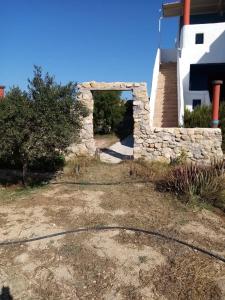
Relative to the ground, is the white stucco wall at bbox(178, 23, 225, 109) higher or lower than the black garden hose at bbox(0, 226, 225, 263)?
higher

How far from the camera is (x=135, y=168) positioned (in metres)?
10.4

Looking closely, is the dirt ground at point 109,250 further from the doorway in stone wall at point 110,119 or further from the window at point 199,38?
the window at point 199,38

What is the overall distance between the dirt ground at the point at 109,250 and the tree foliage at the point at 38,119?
1.28 m

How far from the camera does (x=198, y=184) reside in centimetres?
767

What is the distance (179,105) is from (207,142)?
3643 millimetres

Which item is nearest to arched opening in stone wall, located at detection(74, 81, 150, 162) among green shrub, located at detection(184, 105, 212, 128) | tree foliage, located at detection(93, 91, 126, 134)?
green shrub, located at detection(184, 105, 212, 128)

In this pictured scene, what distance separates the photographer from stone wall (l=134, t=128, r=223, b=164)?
37.2 ft

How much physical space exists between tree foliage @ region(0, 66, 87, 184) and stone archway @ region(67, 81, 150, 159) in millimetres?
2996

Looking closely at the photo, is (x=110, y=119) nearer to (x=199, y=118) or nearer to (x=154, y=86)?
(x=154, y=86)

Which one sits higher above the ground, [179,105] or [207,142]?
[179,105]

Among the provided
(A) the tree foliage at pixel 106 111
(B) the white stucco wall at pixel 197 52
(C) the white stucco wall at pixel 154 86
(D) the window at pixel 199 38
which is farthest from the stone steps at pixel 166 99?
(A) the tree foliage at pixel 106 111

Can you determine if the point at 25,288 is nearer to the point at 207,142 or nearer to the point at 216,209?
the point at 216,209

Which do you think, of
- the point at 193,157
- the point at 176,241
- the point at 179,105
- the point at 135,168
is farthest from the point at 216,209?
the point at 179,105

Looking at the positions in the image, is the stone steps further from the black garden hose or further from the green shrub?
the black garden hose
